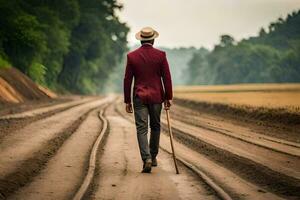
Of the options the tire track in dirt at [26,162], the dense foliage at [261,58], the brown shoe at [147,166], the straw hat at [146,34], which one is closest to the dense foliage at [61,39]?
the tire track in dirt at [26,162]

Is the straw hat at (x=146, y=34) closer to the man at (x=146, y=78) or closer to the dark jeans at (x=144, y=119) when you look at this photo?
the man at (x=146, y=78)

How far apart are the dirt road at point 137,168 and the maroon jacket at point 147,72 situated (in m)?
1.28

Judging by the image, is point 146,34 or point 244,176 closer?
point 244,176

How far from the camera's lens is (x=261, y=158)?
36.4 feet

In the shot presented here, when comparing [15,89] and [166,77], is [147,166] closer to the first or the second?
[166,77]

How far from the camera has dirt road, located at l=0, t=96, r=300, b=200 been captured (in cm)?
764

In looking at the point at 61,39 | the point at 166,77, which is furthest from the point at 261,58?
the point at 166,77

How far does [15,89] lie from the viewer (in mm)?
38594

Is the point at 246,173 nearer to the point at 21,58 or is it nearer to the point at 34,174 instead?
the point at 34,174

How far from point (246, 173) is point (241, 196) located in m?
2.06

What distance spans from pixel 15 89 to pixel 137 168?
30215 millimetres

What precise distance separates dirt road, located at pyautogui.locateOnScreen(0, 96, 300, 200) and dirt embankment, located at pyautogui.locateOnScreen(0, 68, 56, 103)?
1926 cm

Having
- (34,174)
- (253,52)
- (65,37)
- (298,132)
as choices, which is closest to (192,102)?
(65,37)

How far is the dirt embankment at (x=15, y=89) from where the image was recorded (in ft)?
114
